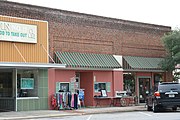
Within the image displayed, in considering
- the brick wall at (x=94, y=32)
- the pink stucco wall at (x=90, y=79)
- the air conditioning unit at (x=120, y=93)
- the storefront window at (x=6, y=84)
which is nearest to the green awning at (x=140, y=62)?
the brick wall at (x=94, y=32)

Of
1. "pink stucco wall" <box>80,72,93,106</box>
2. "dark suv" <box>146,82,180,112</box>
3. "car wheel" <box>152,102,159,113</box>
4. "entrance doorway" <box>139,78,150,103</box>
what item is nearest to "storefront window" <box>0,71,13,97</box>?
"pink stucco wall" <box>80,72,93,106</box>

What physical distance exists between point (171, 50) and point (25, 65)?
13.1 meters

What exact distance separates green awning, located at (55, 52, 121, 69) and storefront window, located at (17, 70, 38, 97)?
1.91 metres

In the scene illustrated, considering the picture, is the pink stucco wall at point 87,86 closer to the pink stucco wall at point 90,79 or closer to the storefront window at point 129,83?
the pink stucco wall at point 90,79

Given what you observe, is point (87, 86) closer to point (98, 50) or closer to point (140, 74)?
point (98, 50)

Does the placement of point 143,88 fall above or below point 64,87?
below

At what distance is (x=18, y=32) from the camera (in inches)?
921

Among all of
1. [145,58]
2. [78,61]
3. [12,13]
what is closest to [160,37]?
[145,58]

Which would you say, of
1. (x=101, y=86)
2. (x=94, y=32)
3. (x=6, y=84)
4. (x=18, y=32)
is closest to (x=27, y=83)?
(x=6, y=84)

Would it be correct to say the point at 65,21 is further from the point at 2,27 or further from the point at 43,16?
the point at 2,27

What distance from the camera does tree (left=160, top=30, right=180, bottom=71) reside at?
3014cm

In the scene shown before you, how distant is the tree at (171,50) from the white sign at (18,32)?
11.3m

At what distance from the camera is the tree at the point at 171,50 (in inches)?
1187

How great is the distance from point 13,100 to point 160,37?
595 inches
